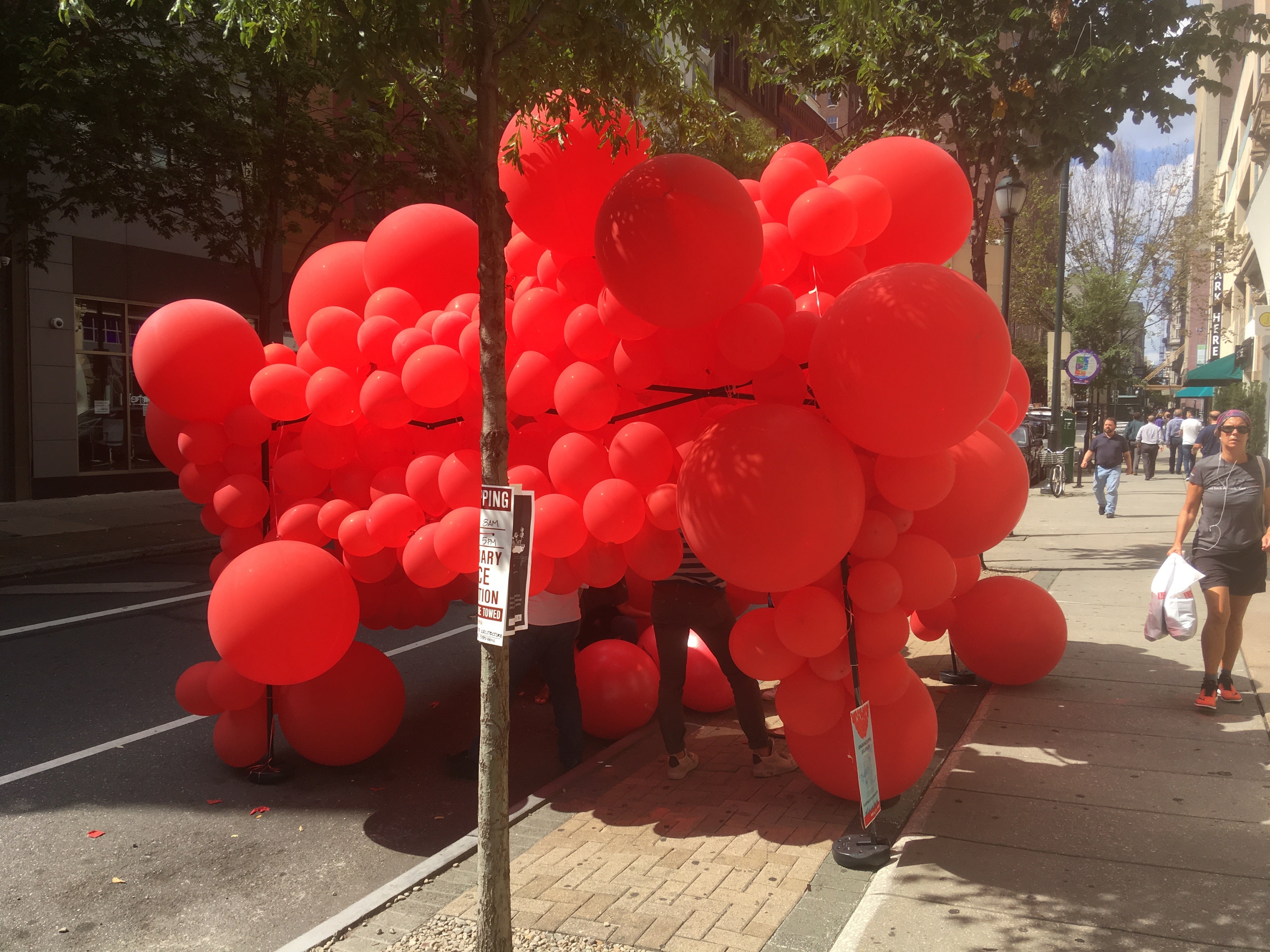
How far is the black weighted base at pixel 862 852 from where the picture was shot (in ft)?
14.1

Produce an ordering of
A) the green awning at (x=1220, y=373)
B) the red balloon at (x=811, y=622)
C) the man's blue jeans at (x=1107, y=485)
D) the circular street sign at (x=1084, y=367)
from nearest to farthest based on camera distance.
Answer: the red balloon at (x=811, y=622), the man's blue jeans at (x=1107, y=485), the circular street sign at (x=1084, y=367), the green awning at (x=1220, y=373)

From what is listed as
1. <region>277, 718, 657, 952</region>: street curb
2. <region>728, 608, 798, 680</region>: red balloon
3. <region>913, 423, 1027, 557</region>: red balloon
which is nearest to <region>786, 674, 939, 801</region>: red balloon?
<region>728, 608, 798, 680</region>: red balloon

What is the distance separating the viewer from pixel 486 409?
11.0 ft

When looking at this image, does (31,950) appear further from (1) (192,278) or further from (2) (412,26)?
(1) (192,278)

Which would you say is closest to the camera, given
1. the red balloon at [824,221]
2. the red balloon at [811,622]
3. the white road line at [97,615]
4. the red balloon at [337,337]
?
the red balloon at [811,622]

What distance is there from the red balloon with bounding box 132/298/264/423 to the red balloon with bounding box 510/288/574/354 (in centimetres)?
181

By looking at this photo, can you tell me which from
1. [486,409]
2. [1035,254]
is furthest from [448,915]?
[1035,254]

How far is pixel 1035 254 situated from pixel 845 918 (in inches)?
1483

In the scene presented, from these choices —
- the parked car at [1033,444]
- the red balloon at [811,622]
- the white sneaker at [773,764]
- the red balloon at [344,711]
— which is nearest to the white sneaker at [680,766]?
the white sneaker at [773,764]

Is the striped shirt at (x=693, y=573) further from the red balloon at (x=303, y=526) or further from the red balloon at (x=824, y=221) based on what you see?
the red balloon at (x=303, y=526)

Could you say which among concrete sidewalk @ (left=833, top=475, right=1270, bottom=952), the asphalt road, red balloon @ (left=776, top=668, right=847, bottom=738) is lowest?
the asphalt road

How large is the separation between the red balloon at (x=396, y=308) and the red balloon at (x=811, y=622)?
2.54 meters

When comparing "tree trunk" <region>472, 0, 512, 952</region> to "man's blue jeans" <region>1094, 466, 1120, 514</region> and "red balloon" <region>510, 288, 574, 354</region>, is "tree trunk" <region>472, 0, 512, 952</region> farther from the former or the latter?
"man's blue jeans" <region>1094, 466, 1120, 514</region>

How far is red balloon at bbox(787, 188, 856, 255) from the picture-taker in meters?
A: 4.39
